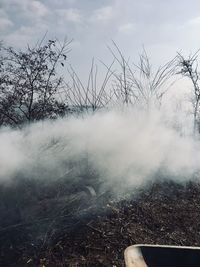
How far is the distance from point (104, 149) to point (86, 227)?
2.72m

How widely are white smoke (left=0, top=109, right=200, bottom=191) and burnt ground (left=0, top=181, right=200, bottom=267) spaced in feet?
1.88

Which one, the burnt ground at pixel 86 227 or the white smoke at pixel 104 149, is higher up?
the white smoke at pixel 104 149

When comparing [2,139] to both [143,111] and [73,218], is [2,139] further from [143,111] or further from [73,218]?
[143,111]

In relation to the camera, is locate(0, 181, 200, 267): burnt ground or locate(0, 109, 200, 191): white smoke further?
locate(0, 109, 200, 191): white smoke

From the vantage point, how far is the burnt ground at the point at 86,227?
4.59 m

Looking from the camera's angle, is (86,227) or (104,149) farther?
(104,149)

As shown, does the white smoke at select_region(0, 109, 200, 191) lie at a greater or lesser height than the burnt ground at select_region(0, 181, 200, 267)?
greater

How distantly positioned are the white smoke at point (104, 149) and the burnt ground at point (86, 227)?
574 millimetres

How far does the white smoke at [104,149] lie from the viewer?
244 inches

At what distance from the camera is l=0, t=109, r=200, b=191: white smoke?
6.20 m

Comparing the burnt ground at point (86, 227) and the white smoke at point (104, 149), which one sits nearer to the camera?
the burnt ground at point (86, 227)

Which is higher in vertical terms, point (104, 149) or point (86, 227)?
point (104, 149)

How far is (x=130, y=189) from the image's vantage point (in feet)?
22.4

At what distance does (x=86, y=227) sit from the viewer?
5.22m
